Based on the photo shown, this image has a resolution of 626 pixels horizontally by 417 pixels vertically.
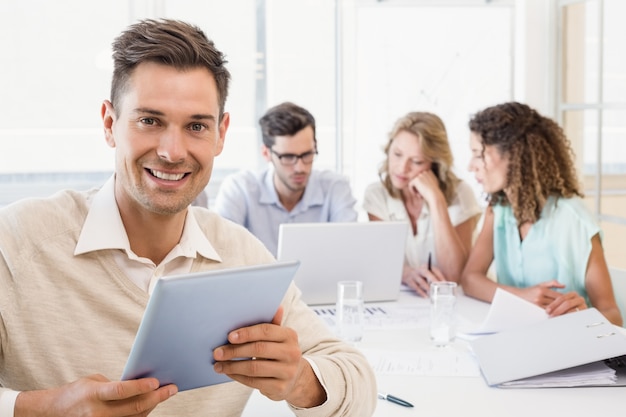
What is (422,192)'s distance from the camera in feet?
10.2

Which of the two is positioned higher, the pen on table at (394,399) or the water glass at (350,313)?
the water glass at (350,313)

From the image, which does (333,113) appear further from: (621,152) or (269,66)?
(621,152)

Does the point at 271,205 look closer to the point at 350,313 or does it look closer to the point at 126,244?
the point at 350,313

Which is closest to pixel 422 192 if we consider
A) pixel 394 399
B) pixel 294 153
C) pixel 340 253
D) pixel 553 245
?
pixel 294 153

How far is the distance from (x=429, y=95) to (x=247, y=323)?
3.45 metres

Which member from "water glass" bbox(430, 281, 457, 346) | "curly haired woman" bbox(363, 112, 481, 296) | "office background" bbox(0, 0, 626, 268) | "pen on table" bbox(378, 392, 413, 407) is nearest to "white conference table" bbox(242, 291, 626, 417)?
"pen on table" bbox(378, 392, 413, 407)

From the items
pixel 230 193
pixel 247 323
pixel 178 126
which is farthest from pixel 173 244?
pixel 230 193

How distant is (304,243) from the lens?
2270 mm

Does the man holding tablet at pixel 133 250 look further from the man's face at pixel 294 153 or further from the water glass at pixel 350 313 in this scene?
the man's face at pixel 294 153

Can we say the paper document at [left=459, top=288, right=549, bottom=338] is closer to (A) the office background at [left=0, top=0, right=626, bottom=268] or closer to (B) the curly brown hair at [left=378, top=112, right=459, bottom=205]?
(B) the curly brown hair at [left=378, top=112, right=459, bottom=205]

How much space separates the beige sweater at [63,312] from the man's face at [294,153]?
74.2 inches

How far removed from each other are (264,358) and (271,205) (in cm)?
223

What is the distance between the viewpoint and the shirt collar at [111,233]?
1332 mm

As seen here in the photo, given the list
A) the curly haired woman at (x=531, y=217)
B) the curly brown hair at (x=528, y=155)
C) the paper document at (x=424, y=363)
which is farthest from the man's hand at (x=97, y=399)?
the curly brown hair at (x=528, y=155)
